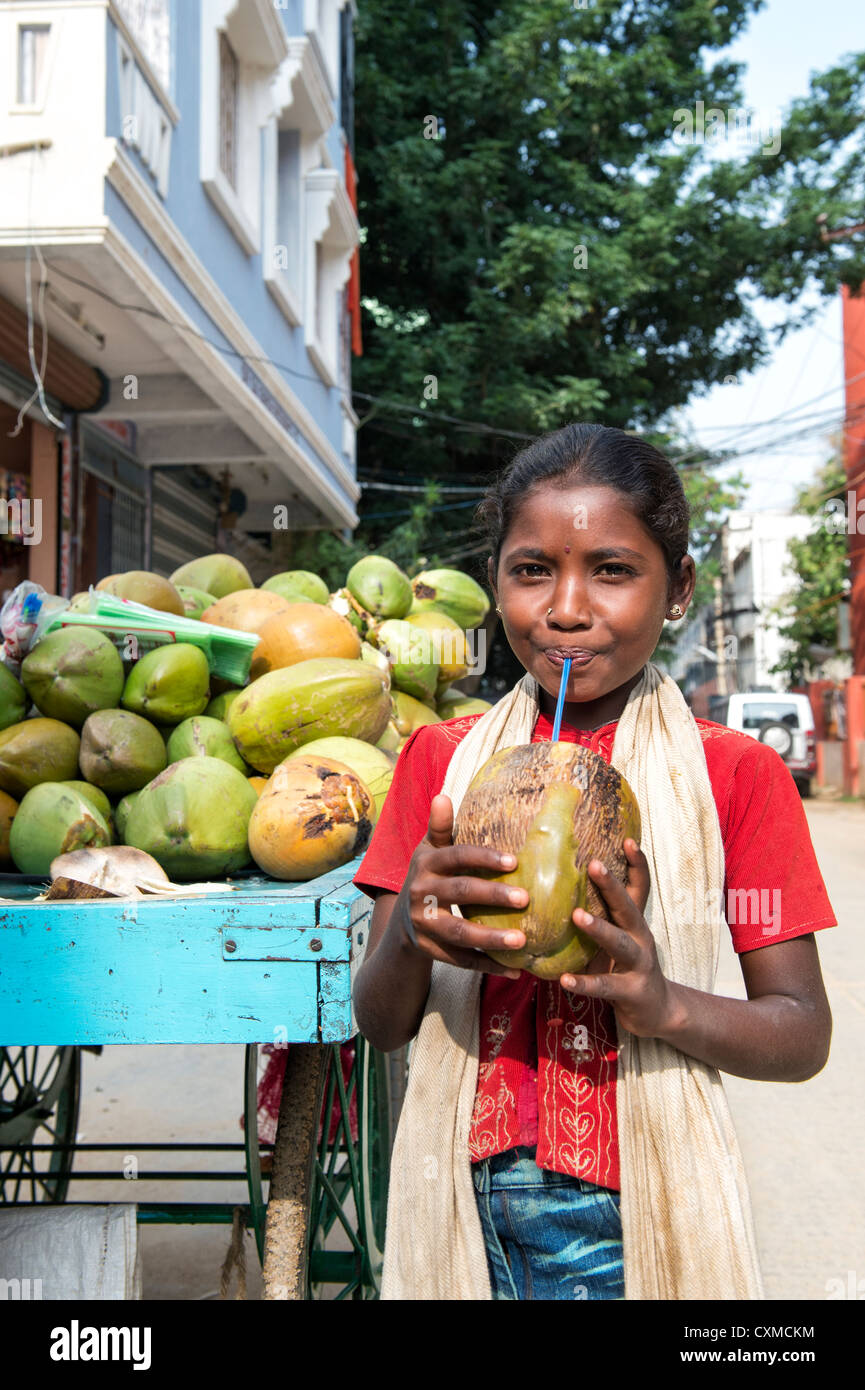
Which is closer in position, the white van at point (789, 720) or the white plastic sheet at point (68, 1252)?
the white plastic sheet at point (68, 1252)

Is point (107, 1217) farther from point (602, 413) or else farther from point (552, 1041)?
point (602, 413)

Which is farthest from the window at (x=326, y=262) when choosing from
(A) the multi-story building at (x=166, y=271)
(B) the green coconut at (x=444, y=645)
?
(B) the green coconut at (x=444, y=645)

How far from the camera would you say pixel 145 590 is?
2771 mm

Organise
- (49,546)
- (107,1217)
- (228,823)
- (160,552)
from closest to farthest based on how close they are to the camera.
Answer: (107,1217) < (228,823) < (49,546) < (160,552)

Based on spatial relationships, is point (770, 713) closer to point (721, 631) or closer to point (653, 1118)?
point (721, 631)

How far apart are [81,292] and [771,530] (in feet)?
131

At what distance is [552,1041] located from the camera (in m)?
1.34

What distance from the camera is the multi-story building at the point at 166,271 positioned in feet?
18.2

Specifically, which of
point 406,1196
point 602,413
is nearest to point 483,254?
point 602,413

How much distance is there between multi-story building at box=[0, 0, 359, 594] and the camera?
5562 millimetres

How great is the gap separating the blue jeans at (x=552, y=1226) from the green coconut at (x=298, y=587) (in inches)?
84.7

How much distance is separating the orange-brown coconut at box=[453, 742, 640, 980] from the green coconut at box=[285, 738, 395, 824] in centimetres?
111

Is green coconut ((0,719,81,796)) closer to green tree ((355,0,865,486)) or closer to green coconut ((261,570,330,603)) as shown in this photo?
green coconut ((261,570,330,603))

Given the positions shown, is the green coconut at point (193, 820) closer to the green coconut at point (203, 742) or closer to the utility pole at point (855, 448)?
the green coconut at point (203, 742)
